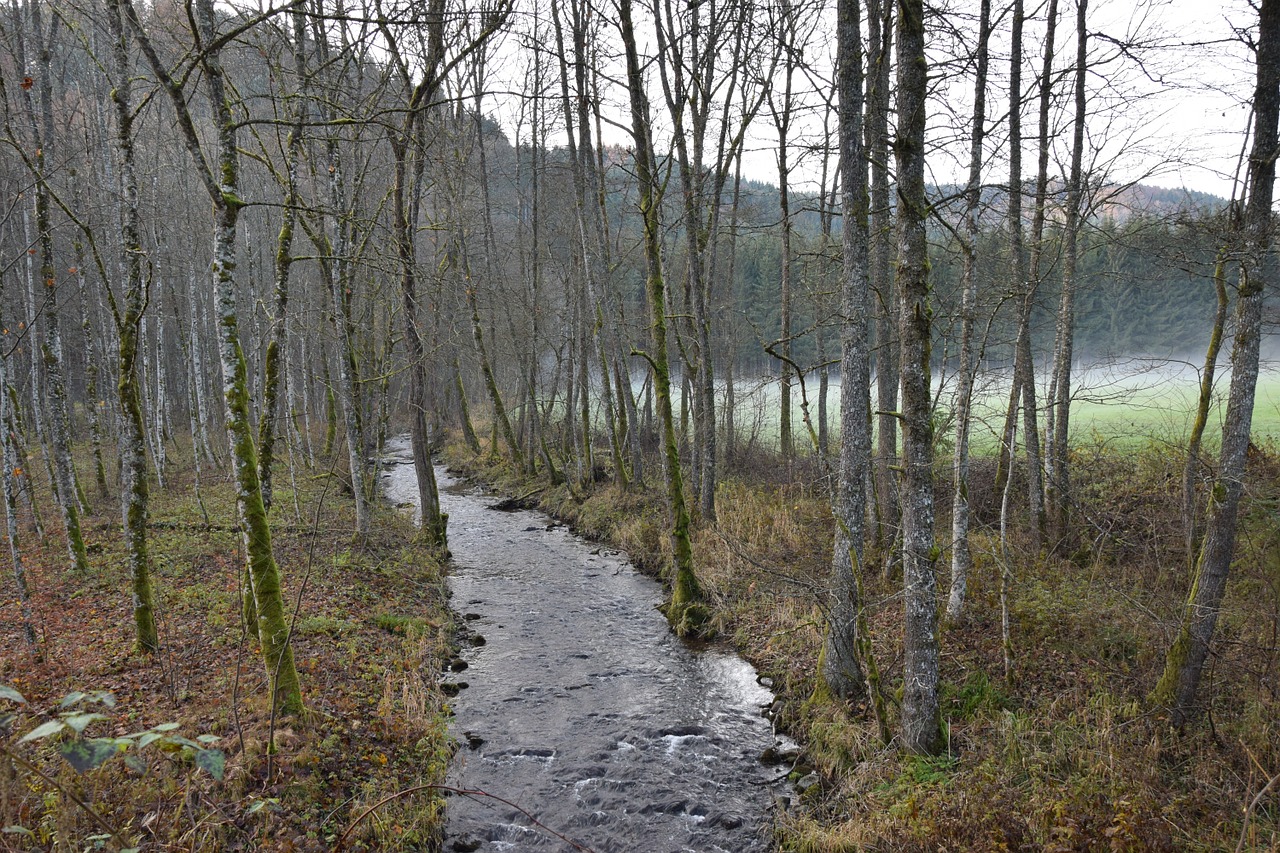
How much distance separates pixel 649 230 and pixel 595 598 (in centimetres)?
625

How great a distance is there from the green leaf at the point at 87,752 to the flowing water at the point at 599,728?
4.15 meters

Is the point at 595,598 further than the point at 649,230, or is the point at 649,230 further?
the point at 595,598

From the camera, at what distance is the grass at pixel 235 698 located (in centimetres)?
429

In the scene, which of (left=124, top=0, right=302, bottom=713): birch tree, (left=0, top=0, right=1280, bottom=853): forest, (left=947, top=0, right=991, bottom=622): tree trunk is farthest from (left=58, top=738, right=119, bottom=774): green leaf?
(left=947, top=0, right=991, bottom=622): tree trunk

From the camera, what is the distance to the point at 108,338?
1756 centimetres

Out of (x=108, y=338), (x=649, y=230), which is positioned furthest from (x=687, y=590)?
(x=108, y=338)

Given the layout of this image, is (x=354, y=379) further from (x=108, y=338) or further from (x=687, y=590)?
(x=108, y=338)

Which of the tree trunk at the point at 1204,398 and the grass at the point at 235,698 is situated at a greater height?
the tree trunk at the point at 1204,398

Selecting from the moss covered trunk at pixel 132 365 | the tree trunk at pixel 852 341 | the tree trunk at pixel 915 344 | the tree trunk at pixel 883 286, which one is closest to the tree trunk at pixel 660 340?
the tree trunk at pixel 883 286

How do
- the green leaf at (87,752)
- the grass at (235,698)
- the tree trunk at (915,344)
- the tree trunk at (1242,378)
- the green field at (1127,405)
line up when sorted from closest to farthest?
the green leaf at (87,752) < the grass at (235,698) < the tree trunk at (915,344) < the tree trunk at (1242,378) < the green field at (1127,405)

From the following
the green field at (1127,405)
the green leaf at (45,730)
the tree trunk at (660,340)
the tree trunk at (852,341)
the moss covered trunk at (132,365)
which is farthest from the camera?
the tree trunk at (660,340)

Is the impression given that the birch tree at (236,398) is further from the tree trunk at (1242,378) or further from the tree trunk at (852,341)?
the tree trunk at (1242,378)

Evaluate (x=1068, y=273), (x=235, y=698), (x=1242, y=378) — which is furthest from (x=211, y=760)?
(x=1068, y=273)

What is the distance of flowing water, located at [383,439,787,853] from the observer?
18.5 ft
